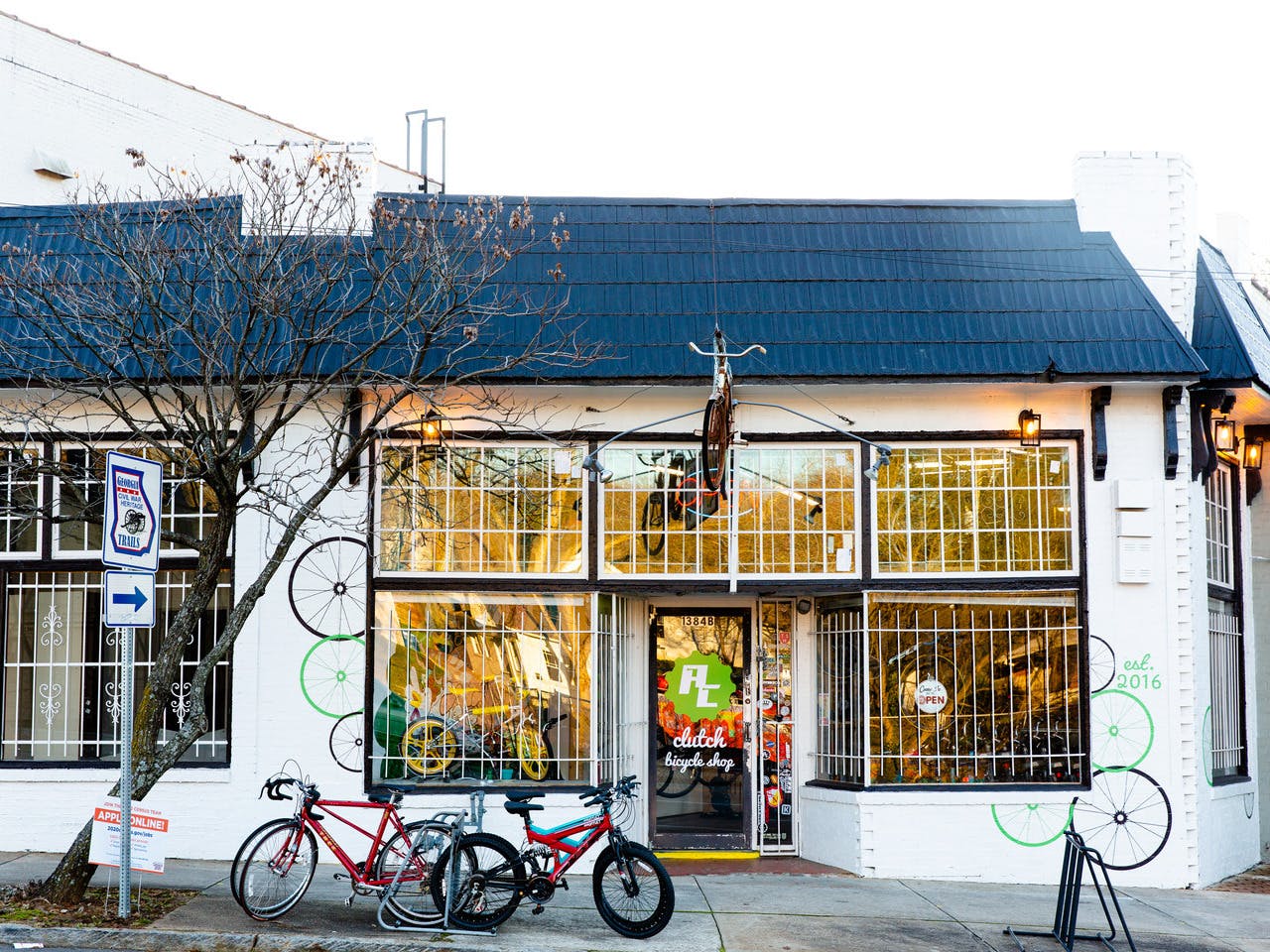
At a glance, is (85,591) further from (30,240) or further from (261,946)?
(261,946)

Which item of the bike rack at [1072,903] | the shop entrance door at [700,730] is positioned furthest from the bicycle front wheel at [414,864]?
the bike rack at [1072,903]

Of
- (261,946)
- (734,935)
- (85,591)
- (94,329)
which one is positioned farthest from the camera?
(85,591)

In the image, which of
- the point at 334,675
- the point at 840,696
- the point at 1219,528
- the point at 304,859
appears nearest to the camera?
the point at 304,859

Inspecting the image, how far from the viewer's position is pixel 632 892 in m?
8.46

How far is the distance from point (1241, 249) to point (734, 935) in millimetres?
9055

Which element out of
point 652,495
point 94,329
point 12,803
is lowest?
point 12,803

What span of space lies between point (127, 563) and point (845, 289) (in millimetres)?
6127

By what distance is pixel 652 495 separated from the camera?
11.0 metres

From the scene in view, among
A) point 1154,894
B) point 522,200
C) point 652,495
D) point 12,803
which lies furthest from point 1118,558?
point 12,803

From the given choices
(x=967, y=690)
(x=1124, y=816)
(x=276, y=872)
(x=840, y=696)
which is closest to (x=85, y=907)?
(x=276, y=872)

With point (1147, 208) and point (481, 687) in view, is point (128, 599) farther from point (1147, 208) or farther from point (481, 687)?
point (1147, 208)

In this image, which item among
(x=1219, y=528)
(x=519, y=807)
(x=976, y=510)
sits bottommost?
(x=519, y=807)

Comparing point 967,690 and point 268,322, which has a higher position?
point 268,322

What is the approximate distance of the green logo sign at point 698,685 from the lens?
38.0 ft
